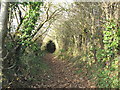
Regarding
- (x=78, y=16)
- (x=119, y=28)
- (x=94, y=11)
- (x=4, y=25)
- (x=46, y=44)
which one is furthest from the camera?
(x=46, y=44)

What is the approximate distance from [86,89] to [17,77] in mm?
2860

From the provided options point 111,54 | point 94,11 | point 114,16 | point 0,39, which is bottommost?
point 111,54

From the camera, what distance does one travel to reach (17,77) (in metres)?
5.39

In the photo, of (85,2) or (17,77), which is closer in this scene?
(17,77)

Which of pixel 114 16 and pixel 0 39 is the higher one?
pixel 114 16

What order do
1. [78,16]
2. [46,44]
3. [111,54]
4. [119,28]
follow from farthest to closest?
[46,44]
[78,16]
[111,54]
[119,28]

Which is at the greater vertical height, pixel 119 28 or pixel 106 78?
pixel 119 28

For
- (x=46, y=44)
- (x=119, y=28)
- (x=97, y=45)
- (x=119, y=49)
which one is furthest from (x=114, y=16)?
(x=46, y=44)

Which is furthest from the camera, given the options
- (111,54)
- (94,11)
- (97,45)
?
(97,45)

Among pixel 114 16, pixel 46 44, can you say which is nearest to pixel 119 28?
pixel 114 16

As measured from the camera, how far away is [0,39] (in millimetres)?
4148

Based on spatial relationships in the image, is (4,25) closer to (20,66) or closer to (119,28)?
(20,66)

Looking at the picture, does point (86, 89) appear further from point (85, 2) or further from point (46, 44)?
point (46, 44)

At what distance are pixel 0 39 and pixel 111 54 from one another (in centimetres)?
455
